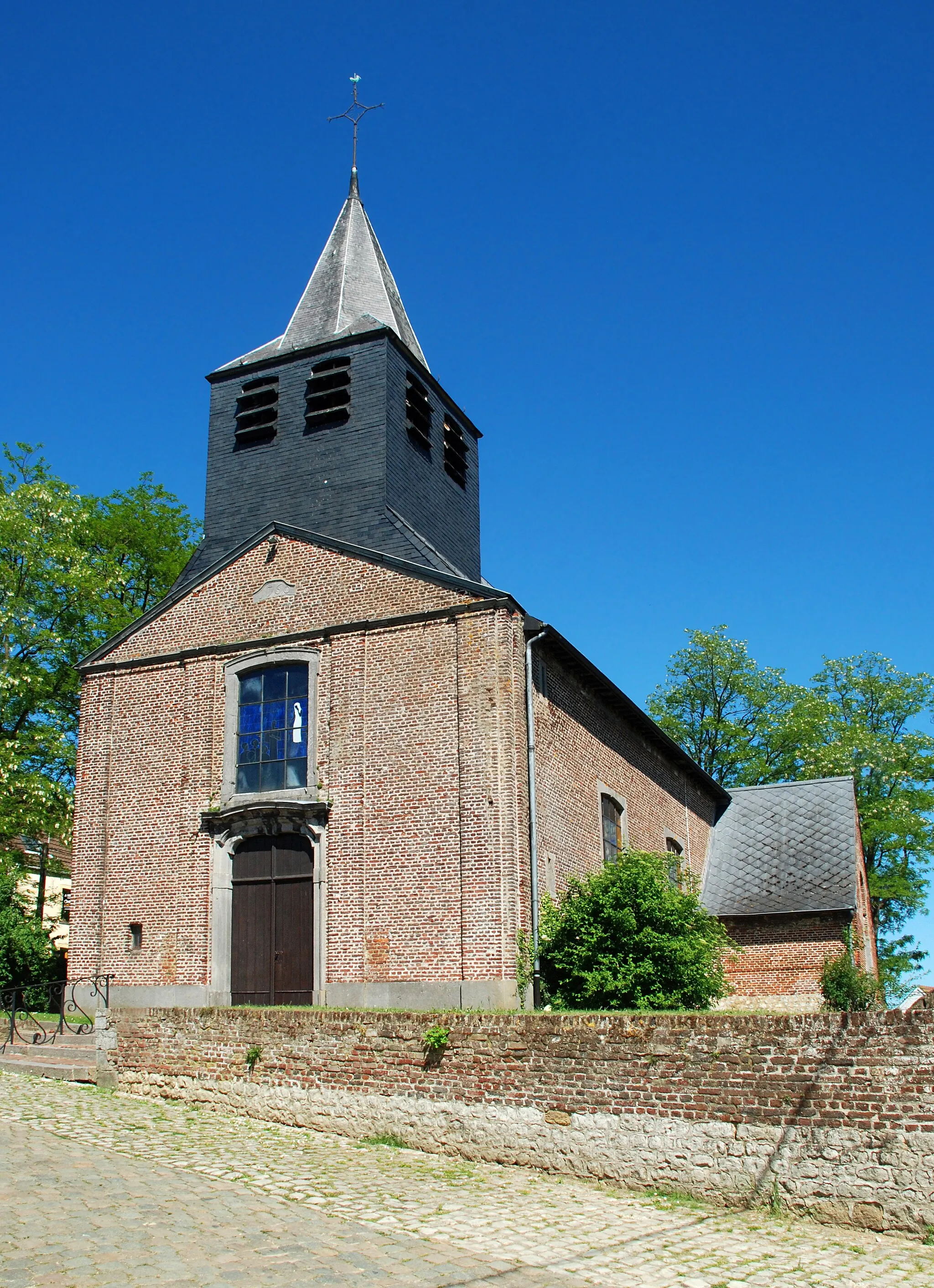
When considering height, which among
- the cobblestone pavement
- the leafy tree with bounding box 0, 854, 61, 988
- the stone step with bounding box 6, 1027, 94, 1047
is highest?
the leafy tree with bounding box 0, 854, 61, 988

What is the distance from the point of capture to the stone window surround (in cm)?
1492

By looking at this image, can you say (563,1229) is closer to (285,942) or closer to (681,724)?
(285,942)

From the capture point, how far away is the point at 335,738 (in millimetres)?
14852

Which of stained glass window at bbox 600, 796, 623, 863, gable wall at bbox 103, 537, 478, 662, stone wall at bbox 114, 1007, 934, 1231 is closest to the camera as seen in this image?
stone wall at bbox 114, 1007, 934, 1231

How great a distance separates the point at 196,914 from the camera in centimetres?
1512

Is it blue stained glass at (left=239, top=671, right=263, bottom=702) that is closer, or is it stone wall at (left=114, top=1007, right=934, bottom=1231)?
stone wall at (left=114, top=1007, right=934, bottom=1231)

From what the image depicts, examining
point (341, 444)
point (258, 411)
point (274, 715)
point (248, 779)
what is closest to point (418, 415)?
point (341, 444)

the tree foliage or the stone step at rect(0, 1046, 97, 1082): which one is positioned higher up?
the tree foliage

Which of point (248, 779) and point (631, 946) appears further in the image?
point (248, 779)

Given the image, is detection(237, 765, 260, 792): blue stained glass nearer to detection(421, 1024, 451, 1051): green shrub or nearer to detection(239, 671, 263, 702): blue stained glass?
detection(239, 671, 263, 702): blue stained glass

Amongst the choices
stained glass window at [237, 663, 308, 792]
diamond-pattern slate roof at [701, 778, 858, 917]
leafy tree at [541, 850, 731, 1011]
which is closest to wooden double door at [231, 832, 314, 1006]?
stained glass window at [237, 663, 308, 792]

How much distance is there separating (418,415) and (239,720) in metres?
6.04

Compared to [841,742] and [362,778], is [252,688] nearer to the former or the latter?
[362,778]

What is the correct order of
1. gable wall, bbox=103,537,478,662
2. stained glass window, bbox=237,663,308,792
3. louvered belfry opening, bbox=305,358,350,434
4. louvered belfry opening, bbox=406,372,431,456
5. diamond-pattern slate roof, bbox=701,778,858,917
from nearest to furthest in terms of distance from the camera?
gable wall, bbox=103,537,478,662, stained glass window, bbox=237,663,308,792, louvered belfry opening, bbox=305,358,350,434, louvered belfry opening, bbox=406,372,431,456, diamond-pattern slate roof, bbox=701,778,858,917
